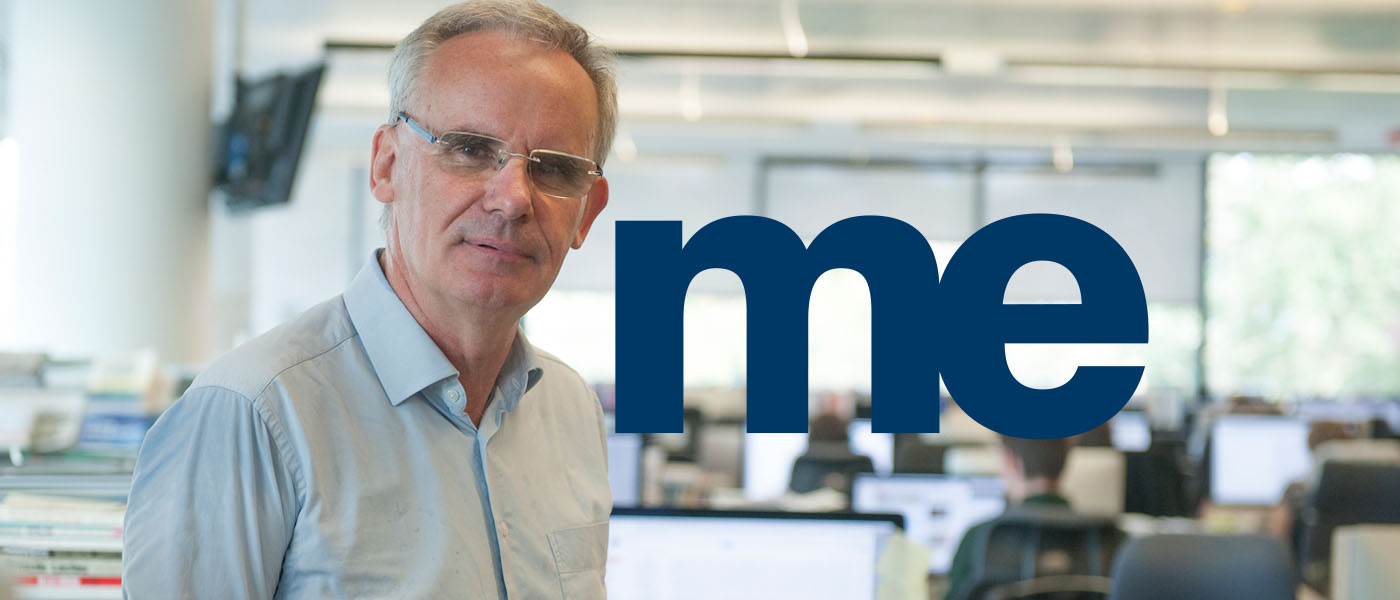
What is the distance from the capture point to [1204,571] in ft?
9.27

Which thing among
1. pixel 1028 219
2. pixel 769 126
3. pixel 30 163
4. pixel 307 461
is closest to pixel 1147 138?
pixel 769 126

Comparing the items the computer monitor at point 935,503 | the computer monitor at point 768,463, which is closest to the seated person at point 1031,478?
the computer monitor at point 935,503

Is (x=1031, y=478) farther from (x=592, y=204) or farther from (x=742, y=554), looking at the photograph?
(x=592, y=204)

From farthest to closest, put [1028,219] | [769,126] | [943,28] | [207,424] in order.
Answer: [769,126], [943,28], [1028,219], [207,424]

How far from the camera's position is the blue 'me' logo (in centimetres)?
156

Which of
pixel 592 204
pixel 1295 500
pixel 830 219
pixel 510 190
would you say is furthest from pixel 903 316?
pixel 830 219

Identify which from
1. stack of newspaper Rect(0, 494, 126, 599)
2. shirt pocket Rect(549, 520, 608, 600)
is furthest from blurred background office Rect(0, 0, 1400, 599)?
shirt pocket Rect(549, 520, 608, 600)

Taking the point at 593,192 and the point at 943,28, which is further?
the point at 943,28

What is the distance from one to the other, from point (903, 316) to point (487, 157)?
601 millimetres

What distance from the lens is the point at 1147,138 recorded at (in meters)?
10.4

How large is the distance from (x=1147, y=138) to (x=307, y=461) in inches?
406

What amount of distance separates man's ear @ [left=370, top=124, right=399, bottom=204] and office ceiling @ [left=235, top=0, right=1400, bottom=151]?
4.90 meters

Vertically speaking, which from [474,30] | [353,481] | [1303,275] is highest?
[1303,275]

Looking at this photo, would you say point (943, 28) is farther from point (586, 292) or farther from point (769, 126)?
point (586, 292)
